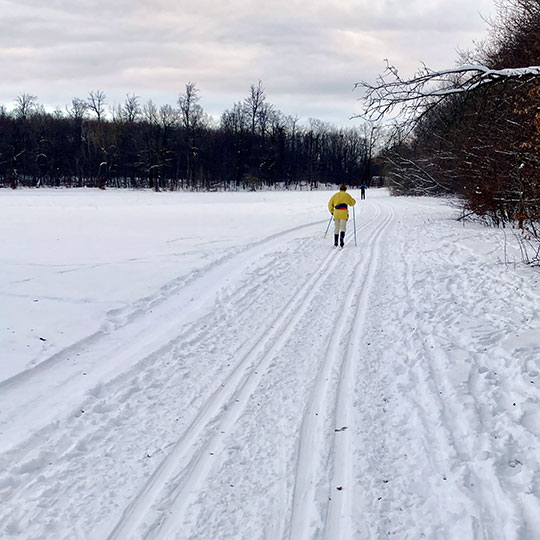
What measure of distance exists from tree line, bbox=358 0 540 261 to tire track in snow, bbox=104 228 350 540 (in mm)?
3859

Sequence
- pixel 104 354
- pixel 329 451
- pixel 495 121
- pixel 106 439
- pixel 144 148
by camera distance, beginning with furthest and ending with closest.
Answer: pixel 144 148 → pixel 495 121 → pixel 104 354 → pixel 106 439 → pixel 329 451

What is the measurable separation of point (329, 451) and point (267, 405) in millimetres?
906

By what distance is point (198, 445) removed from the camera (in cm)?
365

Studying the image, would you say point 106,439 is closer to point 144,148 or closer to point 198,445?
point 198,445

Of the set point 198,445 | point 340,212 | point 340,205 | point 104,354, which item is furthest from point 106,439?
point 340,205

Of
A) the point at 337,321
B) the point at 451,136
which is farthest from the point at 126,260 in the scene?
the point at 451,136

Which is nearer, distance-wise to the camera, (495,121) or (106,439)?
(106,439)

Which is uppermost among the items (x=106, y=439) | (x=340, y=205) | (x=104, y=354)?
(x=340, y=205)

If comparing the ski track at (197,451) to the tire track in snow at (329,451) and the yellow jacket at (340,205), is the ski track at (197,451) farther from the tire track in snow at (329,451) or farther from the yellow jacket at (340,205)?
the yellow jacket at (340,205)

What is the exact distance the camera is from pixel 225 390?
4.60 m

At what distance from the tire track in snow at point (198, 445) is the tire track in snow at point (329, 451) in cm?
73

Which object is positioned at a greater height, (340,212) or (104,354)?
(340,212)

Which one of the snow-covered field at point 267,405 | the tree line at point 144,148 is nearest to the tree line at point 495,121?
the snow-covered field at point 267,405

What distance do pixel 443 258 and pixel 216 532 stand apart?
10.2m
